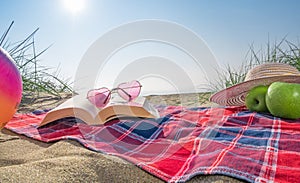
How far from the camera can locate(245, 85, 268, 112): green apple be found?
181 cm

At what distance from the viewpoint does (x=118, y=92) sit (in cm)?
200

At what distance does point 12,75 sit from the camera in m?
1.03

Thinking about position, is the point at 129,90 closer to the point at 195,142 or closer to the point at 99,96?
the point at 99,96

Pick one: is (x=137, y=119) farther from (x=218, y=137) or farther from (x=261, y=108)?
(x=261, y=108)

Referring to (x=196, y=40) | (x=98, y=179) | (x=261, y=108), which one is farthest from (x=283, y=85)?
(x=98, y=179)

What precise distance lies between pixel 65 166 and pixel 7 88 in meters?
0.33

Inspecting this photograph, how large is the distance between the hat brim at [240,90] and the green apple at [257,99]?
40 millimetres

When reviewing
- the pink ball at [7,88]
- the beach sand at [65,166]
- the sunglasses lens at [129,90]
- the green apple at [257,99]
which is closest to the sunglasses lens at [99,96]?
the sunglasses lens at [129,90]

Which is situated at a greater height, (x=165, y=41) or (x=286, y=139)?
(x=165, y=41)

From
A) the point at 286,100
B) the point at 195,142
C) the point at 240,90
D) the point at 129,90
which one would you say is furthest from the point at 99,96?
the point at 286,100

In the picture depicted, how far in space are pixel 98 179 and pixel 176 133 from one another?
24.9 inches

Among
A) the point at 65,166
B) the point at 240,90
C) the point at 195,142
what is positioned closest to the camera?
the point at 65,166

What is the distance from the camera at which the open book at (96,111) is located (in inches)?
62.4

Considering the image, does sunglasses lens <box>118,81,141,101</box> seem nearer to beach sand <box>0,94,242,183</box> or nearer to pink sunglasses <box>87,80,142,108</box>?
pink sunglasses <box>87,80,142,108</box>
